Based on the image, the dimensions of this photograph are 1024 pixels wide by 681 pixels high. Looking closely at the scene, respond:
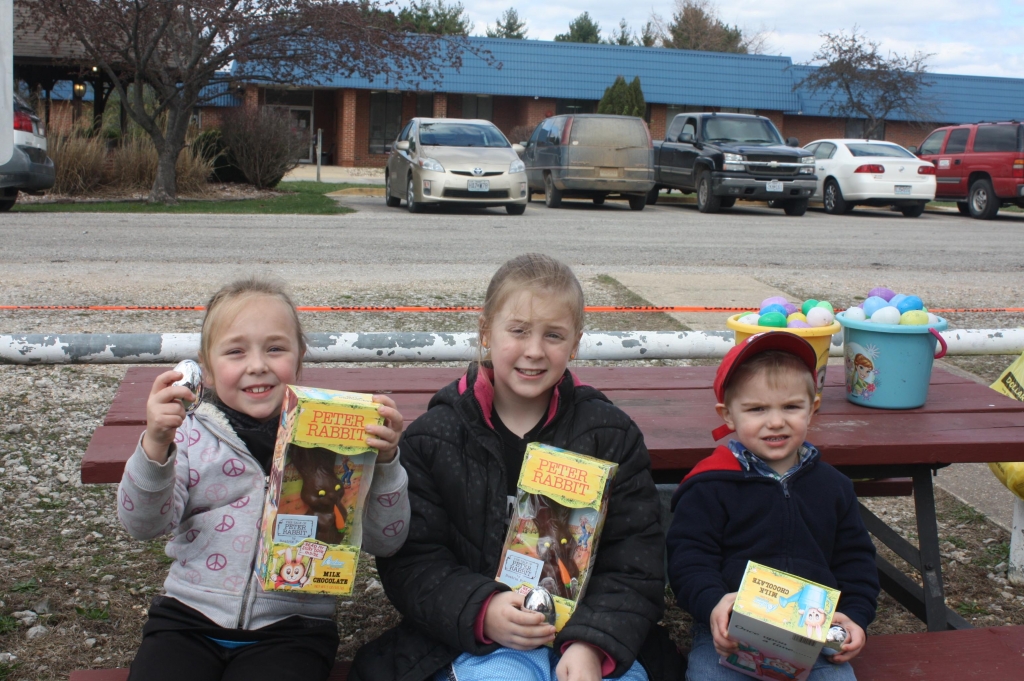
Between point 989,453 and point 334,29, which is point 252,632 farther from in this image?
point 334,29

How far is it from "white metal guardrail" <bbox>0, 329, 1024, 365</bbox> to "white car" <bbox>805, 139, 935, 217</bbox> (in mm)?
15608

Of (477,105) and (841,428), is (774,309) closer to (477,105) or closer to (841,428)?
(841,428)

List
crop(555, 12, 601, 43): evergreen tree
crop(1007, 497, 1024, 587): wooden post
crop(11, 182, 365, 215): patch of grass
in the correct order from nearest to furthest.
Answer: crop(1007, 497, 1024, 587): wooden post, crop(11, 182, 365, 215): patch of grass, crop(555, 12, 601, 43): evergreen tree

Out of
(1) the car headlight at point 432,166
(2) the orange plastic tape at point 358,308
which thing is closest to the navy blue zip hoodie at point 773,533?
(2) the orange plastic tape at point 358,308

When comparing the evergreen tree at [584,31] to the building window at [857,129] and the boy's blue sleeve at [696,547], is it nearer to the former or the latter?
the building window at [857,129]

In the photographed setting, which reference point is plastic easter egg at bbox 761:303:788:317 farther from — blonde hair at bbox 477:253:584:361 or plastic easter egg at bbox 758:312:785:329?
blonde hair at bbox 477:253:584:361

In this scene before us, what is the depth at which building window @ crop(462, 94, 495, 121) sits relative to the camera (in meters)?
40.6

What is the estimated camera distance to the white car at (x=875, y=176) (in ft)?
61.7

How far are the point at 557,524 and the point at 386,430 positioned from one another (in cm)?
45

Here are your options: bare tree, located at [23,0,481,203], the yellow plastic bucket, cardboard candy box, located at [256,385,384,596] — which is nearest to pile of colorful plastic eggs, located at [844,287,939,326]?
the yellow plastic bucket

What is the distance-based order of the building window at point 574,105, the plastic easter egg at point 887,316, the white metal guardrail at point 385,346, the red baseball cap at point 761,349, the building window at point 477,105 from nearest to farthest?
the red baseball cap at point 761,349 → the plastic easter egg at point 887,316 → the white metal guardrail at point 385,346 → the building window at point 574,105 → the building window at point 477,105

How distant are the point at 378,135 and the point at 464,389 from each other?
38.6 meters

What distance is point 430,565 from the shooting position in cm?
231

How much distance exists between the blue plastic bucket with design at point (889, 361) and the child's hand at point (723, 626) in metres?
1.06
